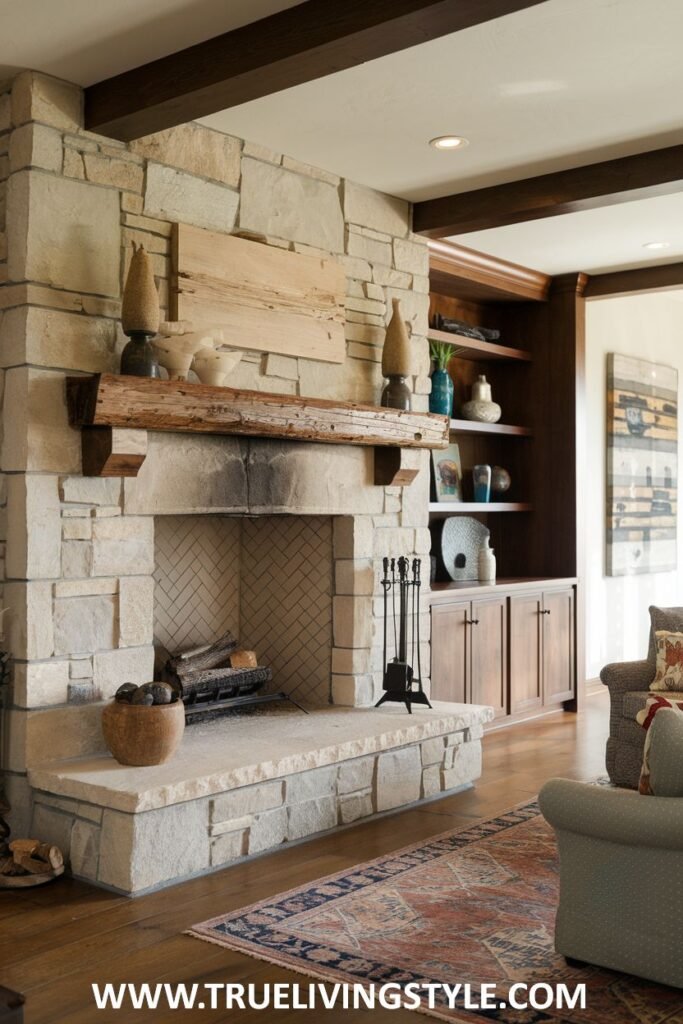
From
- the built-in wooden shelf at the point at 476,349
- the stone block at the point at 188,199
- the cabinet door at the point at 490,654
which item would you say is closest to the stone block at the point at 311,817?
the cabinet door at the point at 490,654

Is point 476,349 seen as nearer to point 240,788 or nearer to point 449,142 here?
point 449,142

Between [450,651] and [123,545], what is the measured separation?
2.46 metres

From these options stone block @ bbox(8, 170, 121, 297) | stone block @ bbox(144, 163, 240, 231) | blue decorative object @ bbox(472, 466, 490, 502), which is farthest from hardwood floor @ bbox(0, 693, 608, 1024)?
stone block @ bbox(144, 163, 240, 231)

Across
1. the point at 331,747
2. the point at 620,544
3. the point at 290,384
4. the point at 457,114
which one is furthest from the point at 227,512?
the point at 620,544

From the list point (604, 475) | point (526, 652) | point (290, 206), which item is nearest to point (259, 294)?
point (290, 206)

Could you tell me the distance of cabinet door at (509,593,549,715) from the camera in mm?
6590

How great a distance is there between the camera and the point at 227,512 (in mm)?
4562

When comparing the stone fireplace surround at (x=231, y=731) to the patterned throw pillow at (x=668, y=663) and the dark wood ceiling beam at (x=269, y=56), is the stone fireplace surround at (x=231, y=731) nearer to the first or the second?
the patterned throw pillow at (x=668, y=663)

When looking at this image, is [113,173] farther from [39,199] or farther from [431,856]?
[431,856]

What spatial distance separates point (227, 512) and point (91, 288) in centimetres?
107

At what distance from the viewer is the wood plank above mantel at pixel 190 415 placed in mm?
3890

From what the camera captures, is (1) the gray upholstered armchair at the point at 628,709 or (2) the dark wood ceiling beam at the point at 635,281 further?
(2) the dark wood ceiling beam at the point at 635,281

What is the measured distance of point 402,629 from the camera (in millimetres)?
5184

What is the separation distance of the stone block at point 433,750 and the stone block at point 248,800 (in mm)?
938
